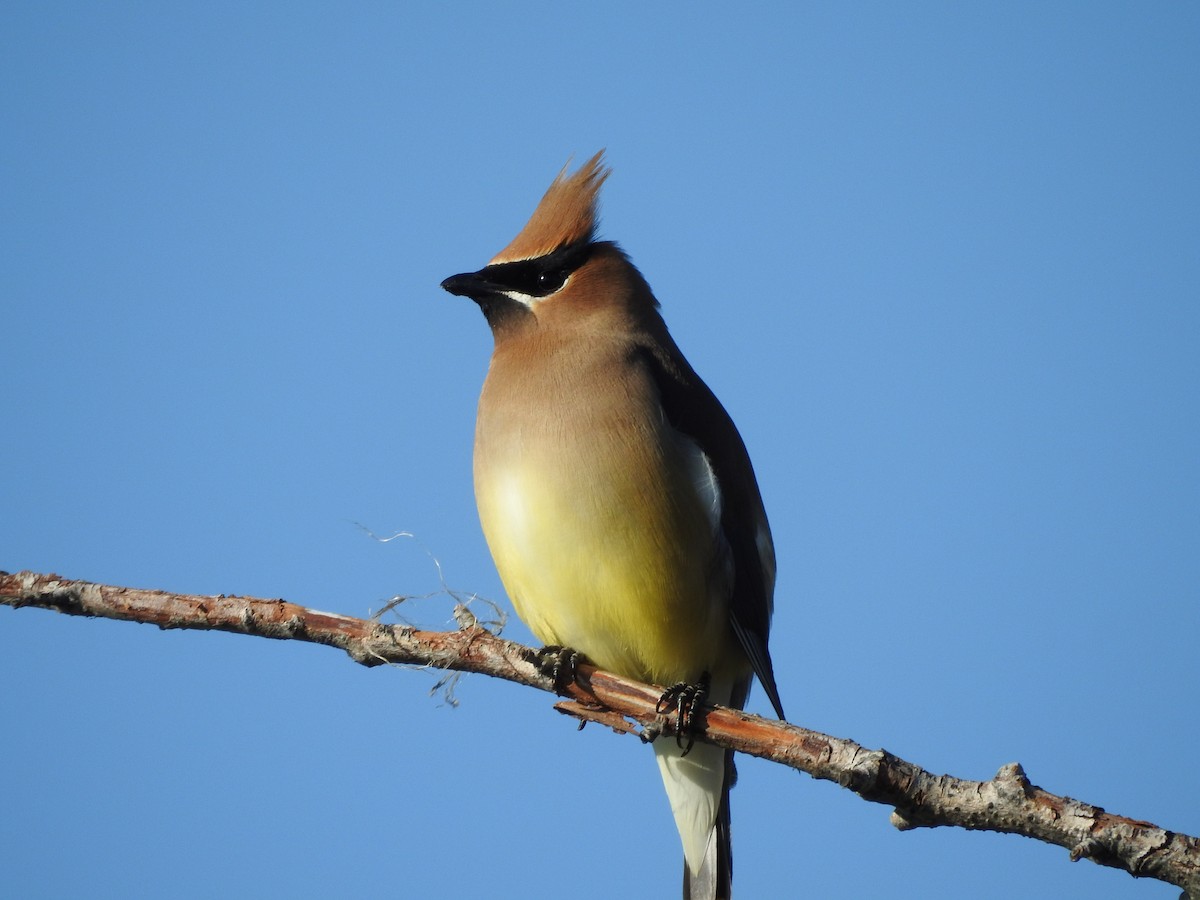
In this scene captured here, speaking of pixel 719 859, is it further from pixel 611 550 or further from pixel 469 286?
pixel 469 286

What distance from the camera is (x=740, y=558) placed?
14.4 feet

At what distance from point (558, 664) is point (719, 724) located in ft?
1.71

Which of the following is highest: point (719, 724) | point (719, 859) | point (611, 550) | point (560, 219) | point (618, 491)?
point (560, 219)

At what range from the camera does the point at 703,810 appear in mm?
4688

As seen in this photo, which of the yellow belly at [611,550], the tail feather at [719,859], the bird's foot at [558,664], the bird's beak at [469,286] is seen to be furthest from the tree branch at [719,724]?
the bird's beak at [469,286]

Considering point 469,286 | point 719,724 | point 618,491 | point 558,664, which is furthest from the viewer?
point 469,286

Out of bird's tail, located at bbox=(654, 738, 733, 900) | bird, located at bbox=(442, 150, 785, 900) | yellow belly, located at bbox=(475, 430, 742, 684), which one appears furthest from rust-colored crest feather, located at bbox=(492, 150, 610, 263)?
bird's tail, located at bbox=(654, 738, 733, 900)

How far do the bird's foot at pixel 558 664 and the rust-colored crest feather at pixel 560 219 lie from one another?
1517 mm

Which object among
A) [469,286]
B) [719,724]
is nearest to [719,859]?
[719,724]

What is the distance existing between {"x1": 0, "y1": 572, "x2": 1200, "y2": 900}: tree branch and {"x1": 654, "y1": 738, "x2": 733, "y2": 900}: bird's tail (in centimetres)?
80

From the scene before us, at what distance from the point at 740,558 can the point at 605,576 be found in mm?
612

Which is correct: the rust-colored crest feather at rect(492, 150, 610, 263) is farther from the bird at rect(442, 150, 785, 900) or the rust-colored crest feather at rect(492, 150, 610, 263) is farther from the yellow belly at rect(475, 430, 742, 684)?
the yellow belly at rect(475, 430, 742, 684)

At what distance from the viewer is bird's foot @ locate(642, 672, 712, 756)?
3.85 meters

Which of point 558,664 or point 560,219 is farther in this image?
point 560,219
